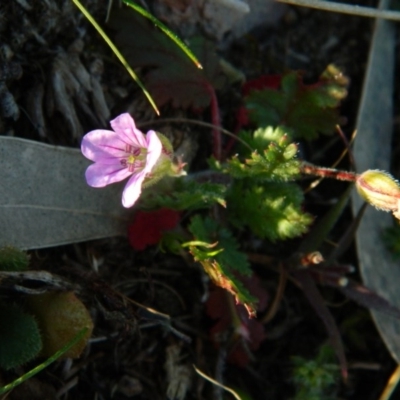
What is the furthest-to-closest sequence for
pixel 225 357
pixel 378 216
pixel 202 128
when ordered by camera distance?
pixel 378 216 → pixel 202 128 → pixel 225 357

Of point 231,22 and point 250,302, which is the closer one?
point 250,302

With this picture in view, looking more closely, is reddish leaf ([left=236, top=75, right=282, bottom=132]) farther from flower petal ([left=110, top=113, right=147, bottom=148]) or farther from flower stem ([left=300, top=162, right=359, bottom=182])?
flower petal ([left=110, top=113, right=147, bottom=148])

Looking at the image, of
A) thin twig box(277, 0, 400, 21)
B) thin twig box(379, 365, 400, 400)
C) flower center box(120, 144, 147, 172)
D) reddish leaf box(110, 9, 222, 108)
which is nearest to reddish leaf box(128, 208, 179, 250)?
flower center box(120, 144, 147, 172)

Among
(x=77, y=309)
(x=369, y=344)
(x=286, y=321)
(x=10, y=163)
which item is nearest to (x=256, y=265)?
(x=286, y=321)

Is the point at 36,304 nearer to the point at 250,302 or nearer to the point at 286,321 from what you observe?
the point at 250,302

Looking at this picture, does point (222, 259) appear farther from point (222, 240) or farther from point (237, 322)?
point (237, 322)

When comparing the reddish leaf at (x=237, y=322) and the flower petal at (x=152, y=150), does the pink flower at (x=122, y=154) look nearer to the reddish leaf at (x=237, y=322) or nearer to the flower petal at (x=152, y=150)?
the flower petal at (x=152, y=150)

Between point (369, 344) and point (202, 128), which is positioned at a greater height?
point (202, 128)
